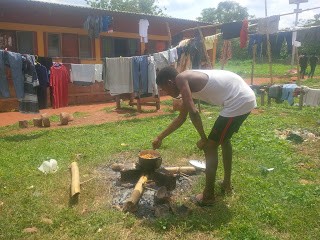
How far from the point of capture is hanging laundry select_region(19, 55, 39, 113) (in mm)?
7314

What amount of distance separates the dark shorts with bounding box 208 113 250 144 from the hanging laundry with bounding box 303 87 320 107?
7038mm

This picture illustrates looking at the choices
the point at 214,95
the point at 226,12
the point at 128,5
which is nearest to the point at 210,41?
the point at 214,95

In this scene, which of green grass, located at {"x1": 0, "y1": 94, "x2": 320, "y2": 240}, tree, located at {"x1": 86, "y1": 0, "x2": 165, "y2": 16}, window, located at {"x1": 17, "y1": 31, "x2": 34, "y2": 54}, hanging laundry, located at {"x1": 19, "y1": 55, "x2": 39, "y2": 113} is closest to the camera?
green grass, located at {"x1": 0, "y1": 94, "x2": 320, "y2": 240}

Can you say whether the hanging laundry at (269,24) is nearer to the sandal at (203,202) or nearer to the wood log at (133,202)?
the sandal at (203,202)

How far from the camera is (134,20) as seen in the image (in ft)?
48.2

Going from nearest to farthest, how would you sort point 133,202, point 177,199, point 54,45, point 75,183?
1. point 133,202
2. point 177,199
3. point 75,183
4. point 54,45

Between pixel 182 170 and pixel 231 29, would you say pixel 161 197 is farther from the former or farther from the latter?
pixel 231 29

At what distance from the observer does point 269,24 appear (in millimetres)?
9570

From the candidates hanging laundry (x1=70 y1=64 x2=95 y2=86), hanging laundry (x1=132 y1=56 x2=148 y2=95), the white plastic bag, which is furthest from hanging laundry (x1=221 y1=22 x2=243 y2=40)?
the white plastic bag

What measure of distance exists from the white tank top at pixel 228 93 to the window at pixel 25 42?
407 inches

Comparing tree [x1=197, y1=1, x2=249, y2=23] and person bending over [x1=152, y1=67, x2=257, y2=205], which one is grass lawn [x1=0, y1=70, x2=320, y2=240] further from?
tree [x1=197, y1=1, x2=249, y2=23]

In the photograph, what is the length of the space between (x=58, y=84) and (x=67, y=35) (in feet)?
16.6

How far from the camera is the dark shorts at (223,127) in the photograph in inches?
132

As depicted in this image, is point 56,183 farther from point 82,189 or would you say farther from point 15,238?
point 15,238
